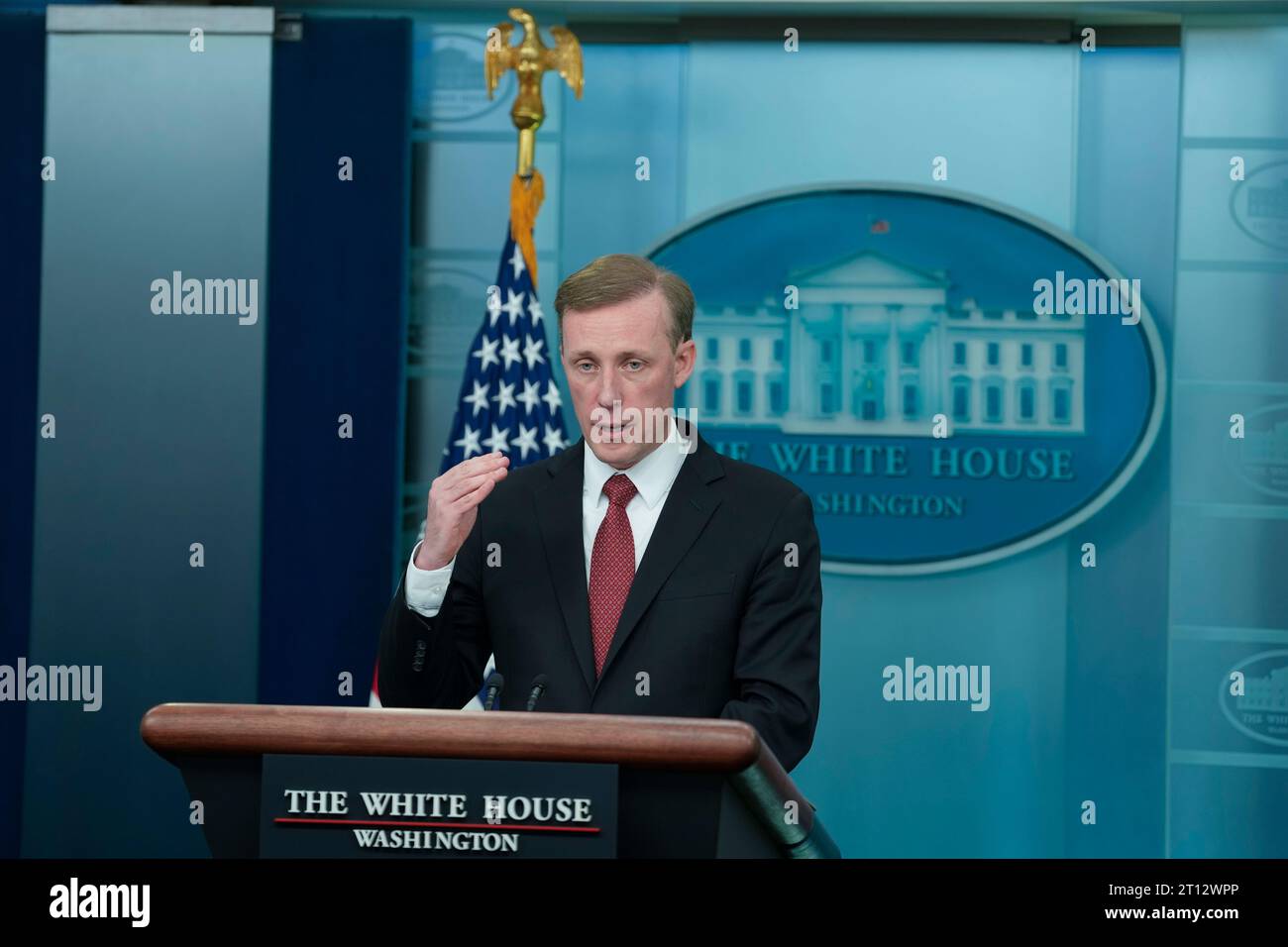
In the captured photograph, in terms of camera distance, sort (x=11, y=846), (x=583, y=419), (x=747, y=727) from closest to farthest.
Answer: (x=747, y=727), (x=583, y=419), (x=11, y=846)

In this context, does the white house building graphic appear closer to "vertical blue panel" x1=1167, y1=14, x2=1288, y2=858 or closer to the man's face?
"vertical blue panel" x1=1167, y1=14, x2=1288, y2=858

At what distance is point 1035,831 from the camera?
4.22m

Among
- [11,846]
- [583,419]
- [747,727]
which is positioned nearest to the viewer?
[747,727]

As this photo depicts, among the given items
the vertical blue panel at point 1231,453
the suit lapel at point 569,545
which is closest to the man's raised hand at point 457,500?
the suit lapel at point 569,545

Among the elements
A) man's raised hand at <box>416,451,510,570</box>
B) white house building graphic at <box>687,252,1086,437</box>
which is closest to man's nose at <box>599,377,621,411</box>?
man's raised hand at <box>416,451,510,570</box>

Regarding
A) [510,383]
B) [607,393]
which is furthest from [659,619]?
[510,383]

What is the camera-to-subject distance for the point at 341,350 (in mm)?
4207

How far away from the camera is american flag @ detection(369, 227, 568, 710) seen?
12.9ft

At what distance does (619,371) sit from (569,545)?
270 millimetres

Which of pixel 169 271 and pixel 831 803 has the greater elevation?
pixel 169 271

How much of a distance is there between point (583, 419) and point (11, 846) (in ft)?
10.3

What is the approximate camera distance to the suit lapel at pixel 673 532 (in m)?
1.88
